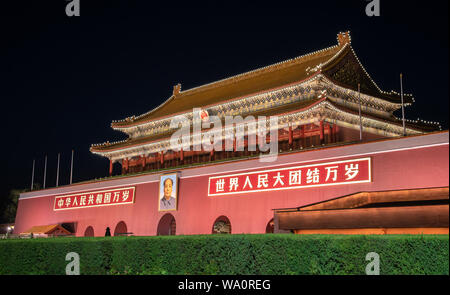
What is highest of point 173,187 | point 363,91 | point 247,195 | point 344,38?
point 344,38

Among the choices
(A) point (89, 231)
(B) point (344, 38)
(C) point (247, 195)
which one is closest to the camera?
(C) point (247, 195)

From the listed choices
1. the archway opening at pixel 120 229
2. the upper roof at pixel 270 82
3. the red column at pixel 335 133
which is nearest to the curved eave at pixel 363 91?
the upper roof at pixel 270 82

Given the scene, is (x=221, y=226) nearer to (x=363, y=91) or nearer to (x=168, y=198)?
(x=168, y=198)

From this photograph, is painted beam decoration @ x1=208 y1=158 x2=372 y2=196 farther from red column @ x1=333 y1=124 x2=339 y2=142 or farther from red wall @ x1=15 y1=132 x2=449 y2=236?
red column @ x1=333 y1=124 x2=339 y2=142

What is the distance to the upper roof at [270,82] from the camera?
77.1 feet

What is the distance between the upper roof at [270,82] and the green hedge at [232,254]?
14.0 metres

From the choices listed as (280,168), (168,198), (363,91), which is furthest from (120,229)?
(363,91)

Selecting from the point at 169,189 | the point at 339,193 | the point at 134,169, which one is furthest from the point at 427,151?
the point at 134,169

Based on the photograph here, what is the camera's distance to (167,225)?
23234 mm

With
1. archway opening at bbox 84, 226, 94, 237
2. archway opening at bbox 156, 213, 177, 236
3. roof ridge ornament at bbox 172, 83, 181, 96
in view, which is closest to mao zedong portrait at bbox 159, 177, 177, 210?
archway opening at bbox 156, 213, 177, 236

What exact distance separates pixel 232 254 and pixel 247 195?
1061 centimetres

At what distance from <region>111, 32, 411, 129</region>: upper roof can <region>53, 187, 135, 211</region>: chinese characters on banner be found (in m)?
5.94

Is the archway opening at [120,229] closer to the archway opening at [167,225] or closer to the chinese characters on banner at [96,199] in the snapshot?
the chinese characters on banner at [96,199]
